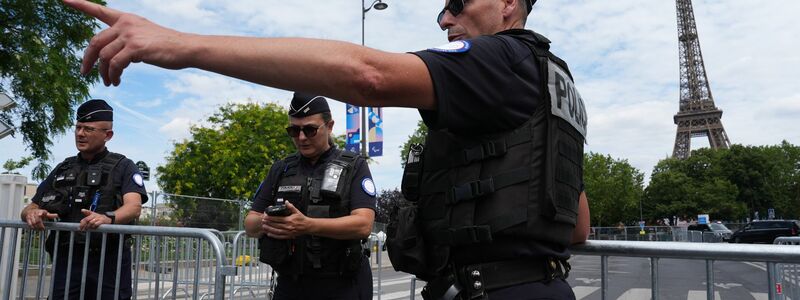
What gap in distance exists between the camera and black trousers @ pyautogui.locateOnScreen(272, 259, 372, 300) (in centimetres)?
313

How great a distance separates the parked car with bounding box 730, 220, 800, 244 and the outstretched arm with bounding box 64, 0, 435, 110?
2945 cm

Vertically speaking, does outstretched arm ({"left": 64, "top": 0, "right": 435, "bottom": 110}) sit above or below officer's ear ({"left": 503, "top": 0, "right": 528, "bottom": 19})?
below

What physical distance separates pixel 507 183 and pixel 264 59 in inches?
27.7

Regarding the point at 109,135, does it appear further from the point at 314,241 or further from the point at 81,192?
the point at 314,241

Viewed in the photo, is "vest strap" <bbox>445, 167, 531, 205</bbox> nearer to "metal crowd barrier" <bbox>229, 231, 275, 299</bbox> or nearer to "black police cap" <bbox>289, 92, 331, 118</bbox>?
"black police cap" <bbox>289, 92, 331, 118</bbox>

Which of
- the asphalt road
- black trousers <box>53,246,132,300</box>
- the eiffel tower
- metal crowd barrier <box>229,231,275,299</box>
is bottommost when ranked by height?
metal crowd barrier <box>229,231,275,299</box>

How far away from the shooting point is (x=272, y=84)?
122cm

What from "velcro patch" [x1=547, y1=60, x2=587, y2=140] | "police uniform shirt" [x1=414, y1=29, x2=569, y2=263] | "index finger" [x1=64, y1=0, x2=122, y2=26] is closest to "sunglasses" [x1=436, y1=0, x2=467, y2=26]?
"police uniform shirt" [x1=414, y1=29, x2=569, y2=263]

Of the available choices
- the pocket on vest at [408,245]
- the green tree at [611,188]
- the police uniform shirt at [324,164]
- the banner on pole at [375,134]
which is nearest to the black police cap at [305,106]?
the police uniform shirt at [324,164]

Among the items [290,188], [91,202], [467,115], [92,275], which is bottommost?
[92,275]

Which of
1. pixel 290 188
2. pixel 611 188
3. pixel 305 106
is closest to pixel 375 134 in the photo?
pixel 305 106

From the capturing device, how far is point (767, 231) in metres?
26.5

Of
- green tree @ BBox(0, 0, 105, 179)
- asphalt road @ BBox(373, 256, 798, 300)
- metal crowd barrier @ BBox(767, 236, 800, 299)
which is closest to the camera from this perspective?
asphalt road @ BBox(373, 256, 798, 300)

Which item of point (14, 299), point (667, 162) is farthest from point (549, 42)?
point (667, 162)
